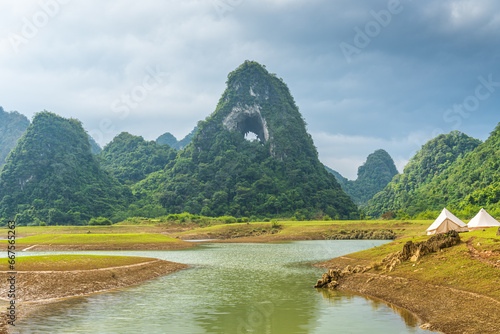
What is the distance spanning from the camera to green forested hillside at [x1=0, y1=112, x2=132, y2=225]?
11719 centimetres

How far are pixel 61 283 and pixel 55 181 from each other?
119m

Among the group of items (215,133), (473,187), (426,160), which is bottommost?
(473,187)

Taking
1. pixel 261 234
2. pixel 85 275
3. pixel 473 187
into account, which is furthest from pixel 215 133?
pixel 85 275

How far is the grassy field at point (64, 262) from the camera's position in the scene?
2387cm

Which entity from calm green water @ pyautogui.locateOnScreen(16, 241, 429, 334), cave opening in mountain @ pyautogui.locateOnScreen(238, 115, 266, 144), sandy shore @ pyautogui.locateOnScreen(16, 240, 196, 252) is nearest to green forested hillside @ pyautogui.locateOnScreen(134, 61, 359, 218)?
cave opening in mountain @ pyautogui.locateOnScreen(238, 115, 266, 144)

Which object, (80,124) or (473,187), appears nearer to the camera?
(473,187)

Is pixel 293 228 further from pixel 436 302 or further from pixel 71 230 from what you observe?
pixel 436 302

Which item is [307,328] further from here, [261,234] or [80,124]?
[80,124]

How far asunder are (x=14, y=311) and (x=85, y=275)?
752 cm

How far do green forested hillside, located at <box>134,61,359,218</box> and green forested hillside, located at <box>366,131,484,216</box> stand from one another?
24829mm

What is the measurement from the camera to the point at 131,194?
14600cm

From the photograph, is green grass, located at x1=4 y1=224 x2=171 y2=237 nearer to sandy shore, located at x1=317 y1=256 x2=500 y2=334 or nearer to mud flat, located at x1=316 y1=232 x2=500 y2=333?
mud flat, located at x1=316 y1=232 x2=500 y2=333

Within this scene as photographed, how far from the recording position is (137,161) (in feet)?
616

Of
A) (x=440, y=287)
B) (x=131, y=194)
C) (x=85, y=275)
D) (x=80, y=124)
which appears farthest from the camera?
(x=80, y=124)
